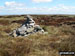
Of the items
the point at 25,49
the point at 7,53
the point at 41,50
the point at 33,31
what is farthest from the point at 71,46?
the point at 33,31

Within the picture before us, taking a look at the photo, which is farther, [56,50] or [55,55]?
[56,50]

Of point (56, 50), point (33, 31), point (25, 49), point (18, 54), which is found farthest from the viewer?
point (33, 31)

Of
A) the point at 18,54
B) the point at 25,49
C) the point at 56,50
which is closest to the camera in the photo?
the point at 18,54

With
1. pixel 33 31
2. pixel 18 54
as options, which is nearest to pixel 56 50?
pixel 18 54

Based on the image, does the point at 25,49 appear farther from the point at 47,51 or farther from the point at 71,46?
the point at 71,46

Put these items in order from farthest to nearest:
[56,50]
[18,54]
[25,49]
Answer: [56,50] < [25,49] < [18,54]

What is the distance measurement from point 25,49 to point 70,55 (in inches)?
98.2

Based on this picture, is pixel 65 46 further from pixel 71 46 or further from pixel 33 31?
pixel 33 31

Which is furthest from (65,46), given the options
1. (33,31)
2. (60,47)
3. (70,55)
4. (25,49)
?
(33,31)

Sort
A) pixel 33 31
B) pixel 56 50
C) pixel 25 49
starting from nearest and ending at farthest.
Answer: pixel 25 49 < pixel 56 50 < pixel 33 31

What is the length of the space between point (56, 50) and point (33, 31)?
10.6m

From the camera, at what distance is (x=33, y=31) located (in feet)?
65.6

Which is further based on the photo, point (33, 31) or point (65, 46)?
point (33, 31)

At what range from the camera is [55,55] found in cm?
874
